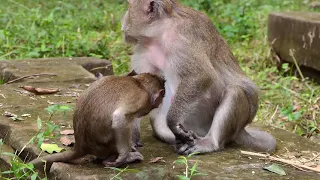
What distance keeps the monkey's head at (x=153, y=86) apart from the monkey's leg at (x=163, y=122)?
60 cm

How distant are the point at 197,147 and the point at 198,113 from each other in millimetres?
388

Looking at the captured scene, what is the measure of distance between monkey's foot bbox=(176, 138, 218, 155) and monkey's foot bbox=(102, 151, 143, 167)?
46 centimetres

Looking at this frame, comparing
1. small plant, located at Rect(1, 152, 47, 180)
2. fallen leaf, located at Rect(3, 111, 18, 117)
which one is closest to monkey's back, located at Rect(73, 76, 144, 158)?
small plant, located at Rect(1, 152, 47, 180)

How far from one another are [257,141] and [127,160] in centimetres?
134

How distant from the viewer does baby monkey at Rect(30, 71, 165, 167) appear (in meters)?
3.77

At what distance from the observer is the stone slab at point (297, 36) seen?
8172 mm

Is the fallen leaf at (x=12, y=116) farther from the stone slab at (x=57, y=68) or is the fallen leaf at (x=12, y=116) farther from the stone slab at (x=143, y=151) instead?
the stone slab at (x=57, y=68)

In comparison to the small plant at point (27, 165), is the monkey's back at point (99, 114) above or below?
above

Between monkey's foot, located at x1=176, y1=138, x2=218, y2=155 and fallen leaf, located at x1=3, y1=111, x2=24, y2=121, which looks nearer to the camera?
monkey's foot, located at x1=176, y1=138, x2=218, y2=155

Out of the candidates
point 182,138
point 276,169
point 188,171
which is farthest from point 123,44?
point 188,171

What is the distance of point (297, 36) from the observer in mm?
8461

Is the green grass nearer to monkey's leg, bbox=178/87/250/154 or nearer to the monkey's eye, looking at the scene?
monkey's leg, bbox=178/87/250/154

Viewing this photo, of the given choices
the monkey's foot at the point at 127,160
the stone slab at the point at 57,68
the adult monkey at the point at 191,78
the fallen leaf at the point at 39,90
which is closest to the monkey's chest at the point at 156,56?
the adult monkey at the point at 191,78

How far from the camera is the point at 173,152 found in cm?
445
